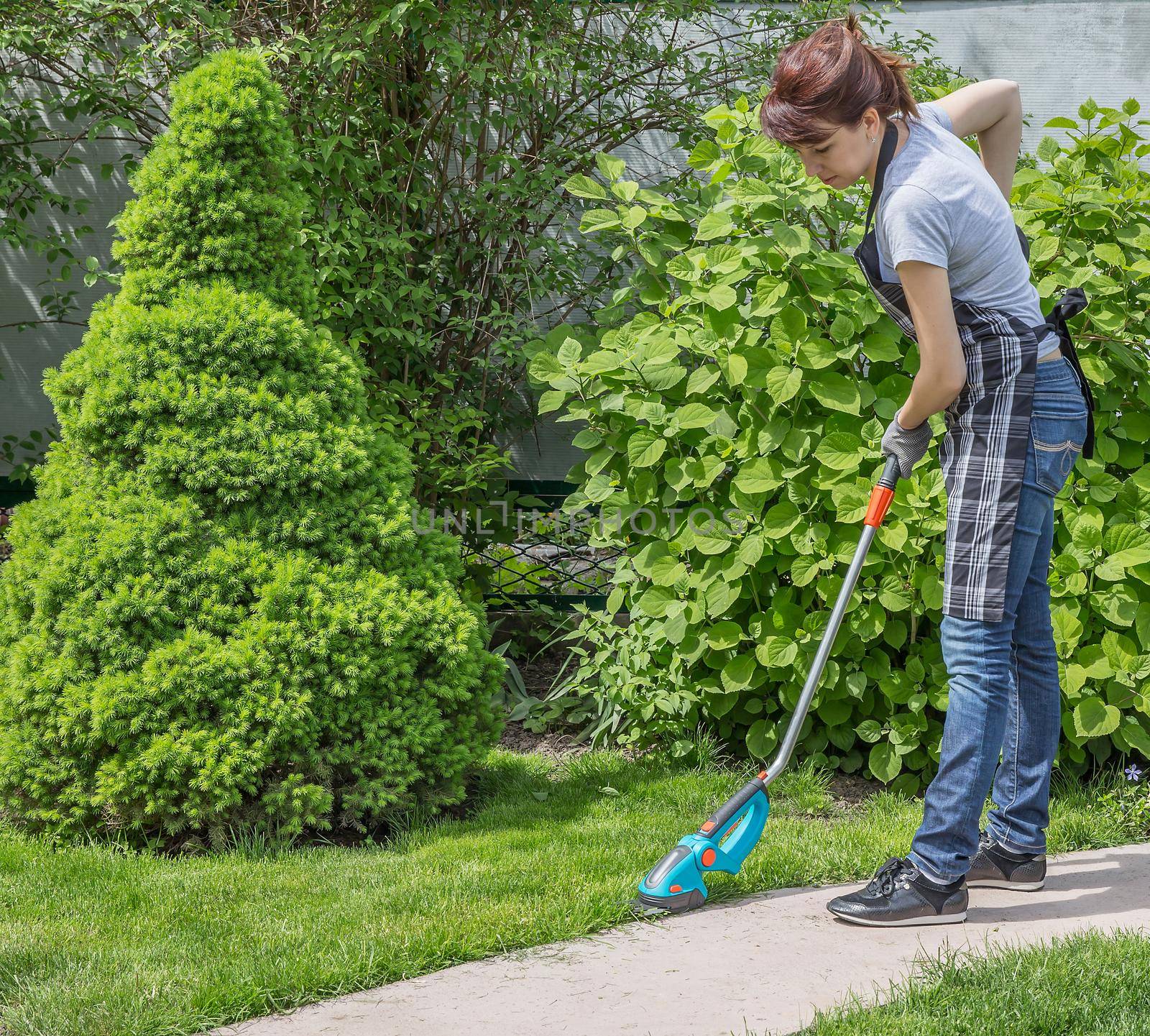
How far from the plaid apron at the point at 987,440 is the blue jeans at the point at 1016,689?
0.06 metres

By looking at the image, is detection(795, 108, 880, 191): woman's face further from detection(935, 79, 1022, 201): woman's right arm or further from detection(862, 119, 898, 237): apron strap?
detection(935, 79, 1022, 201): woman's right arm

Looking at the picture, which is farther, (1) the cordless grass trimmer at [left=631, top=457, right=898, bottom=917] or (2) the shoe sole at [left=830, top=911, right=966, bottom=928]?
(1) the cordless grass trimmer at [left=631, top=457, right=898, bottom=917]

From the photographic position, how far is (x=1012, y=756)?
9.86ft

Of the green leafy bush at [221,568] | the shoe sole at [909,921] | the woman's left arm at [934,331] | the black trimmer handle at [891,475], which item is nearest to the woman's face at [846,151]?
the woman's left arm at [934,331]

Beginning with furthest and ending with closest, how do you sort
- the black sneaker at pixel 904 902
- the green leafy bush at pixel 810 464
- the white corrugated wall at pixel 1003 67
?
the white corrugated wall at pixel 1003 67 < the green leafy bush at pixel 810 464 < the black sneaker at pixel 904 902

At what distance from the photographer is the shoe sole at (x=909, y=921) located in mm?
2771

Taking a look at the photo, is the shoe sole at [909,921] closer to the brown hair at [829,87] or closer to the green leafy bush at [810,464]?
the green leafy bush at [810,464]

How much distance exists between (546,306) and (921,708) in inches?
128

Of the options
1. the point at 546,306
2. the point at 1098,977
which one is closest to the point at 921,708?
the point at 1098,977

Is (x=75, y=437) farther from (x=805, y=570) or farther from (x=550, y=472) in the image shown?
(x=550, y=472)

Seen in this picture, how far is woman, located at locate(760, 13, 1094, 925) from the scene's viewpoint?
2.62 m

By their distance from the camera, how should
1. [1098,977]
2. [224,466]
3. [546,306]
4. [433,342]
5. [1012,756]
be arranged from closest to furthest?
[1098,977], [1012,756], [224,466], [433,342], [546,306]

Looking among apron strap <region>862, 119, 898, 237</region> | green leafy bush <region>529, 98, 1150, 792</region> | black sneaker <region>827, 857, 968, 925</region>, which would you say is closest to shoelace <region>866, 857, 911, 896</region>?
black sneaker <region>827, 857, 968, 925</region>

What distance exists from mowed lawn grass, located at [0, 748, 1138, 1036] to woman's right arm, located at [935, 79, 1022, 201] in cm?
195
